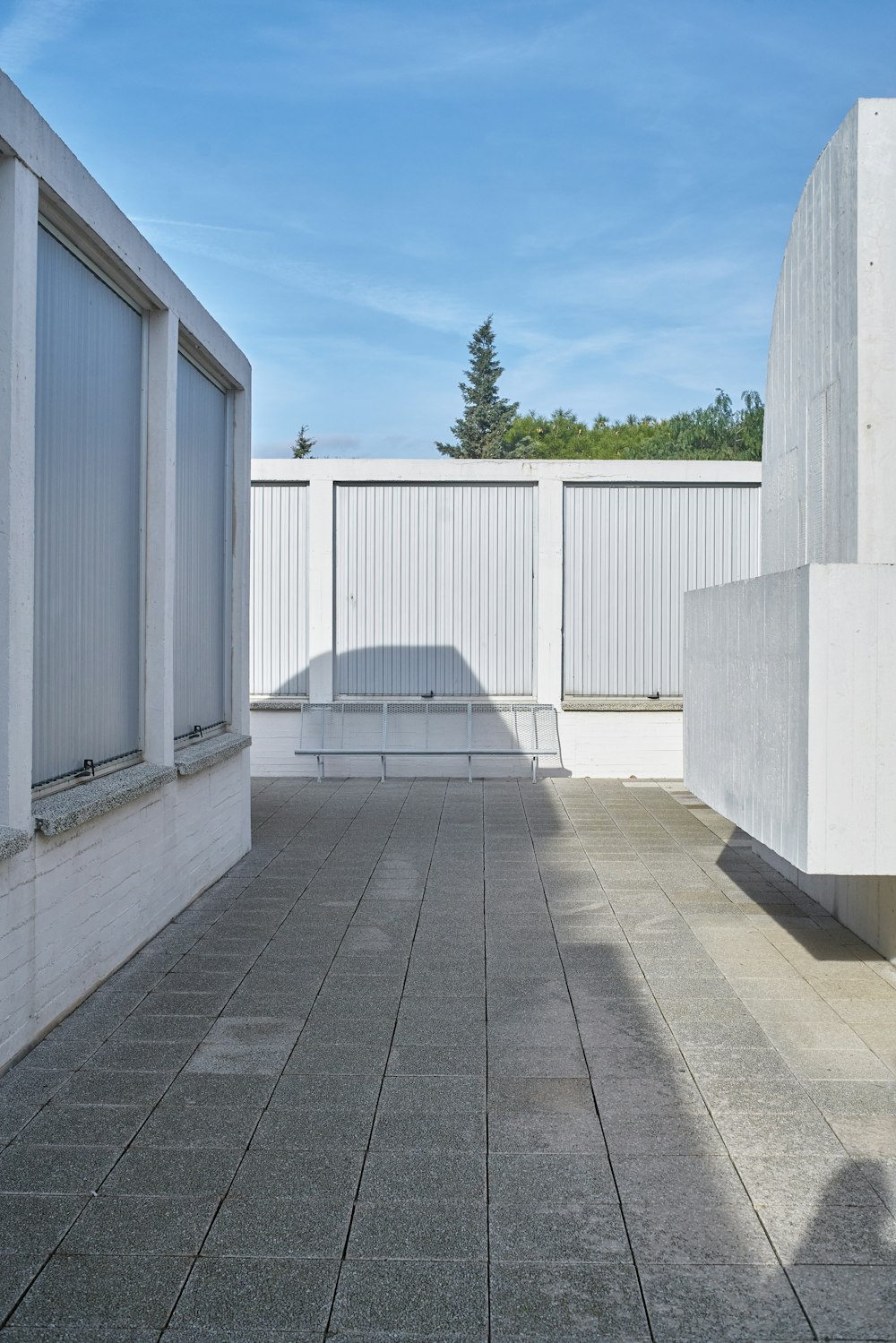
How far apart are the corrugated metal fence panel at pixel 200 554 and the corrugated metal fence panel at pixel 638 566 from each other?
6584 mm

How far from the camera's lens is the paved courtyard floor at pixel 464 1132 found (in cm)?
287

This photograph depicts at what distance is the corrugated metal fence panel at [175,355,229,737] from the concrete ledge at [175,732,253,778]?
0.13 metres

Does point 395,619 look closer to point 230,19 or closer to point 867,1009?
point 230,19

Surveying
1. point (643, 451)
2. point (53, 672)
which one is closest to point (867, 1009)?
point (53, 672)

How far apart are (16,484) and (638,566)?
11105 millimetres

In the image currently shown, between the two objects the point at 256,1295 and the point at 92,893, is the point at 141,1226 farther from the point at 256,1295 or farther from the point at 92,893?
the point at 92,893

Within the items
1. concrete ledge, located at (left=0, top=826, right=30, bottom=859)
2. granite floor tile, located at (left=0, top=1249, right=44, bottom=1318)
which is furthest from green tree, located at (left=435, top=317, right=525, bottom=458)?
granite floor tile, located at (left=0, top=1249, right=44, bottom=1318)

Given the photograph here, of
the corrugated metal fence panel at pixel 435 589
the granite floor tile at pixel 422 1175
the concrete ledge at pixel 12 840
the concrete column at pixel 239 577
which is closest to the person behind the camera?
the granite floor tile at pixel 422 1175

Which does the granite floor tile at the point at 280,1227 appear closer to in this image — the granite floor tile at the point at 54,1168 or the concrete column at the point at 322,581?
the granite floor tile at the point at 54,1168

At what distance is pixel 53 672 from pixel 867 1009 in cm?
373

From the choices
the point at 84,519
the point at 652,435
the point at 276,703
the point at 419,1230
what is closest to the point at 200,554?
the point at 84,519

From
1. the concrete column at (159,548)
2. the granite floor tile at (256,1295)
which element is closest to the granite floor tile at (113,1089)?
the granite floor tile at (256,1295)

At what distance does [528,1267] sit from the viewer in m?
3.02

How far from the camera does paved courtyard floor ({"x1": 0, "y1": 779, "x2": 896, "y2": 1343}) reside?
113 inches
